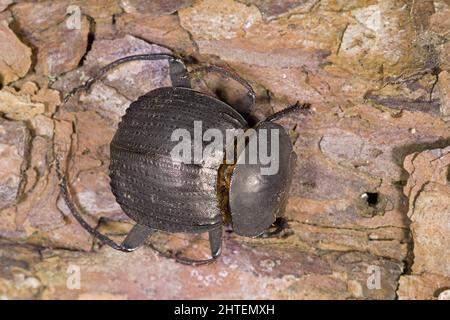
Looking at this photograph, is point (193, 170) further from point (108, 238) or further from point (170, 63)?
point (108, 238)

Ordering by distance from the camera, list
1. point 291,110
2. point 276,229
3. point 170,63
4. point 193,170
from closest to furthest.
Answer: point 193,170 → point 291,110 → point 170,63 → point 276,229

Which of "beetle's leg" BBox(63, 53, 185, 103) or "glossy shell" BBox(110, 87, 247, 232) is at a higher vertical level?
"beetle's leg" BBox(63, 53, 185, 103)

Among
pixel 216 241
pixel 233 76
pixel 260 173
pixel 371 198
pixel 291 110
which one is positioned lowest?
pixel 216 241

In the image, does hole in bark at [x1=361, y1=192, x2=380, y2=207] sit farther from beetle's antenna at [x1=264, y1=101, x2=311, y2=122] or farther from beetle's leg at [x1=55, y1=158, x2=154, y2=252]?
beetle's leg at [x1=55, y1=158, x2=154, y2=252]

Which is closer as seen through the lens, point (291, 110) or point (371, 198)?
point (291, 110)

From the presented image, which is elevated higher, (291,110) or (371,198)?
(291,110)

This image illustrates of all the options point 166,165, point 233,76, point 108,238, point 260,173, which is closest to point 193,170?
point 166,165

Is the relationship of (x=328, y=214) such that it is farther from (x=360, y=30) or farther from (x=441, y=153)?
(x=360, y=30)

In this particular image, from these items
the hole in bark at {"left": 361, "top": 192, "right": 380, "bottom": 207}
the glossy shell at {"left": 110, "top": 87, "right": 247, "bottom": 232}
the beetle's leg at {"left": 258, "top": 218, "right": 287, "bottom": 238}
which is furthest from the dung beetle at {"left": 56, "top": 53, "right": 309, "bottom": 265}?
the hole in bark at {"left": 361, "top": 192, "right": 380, "bottom": 207}
